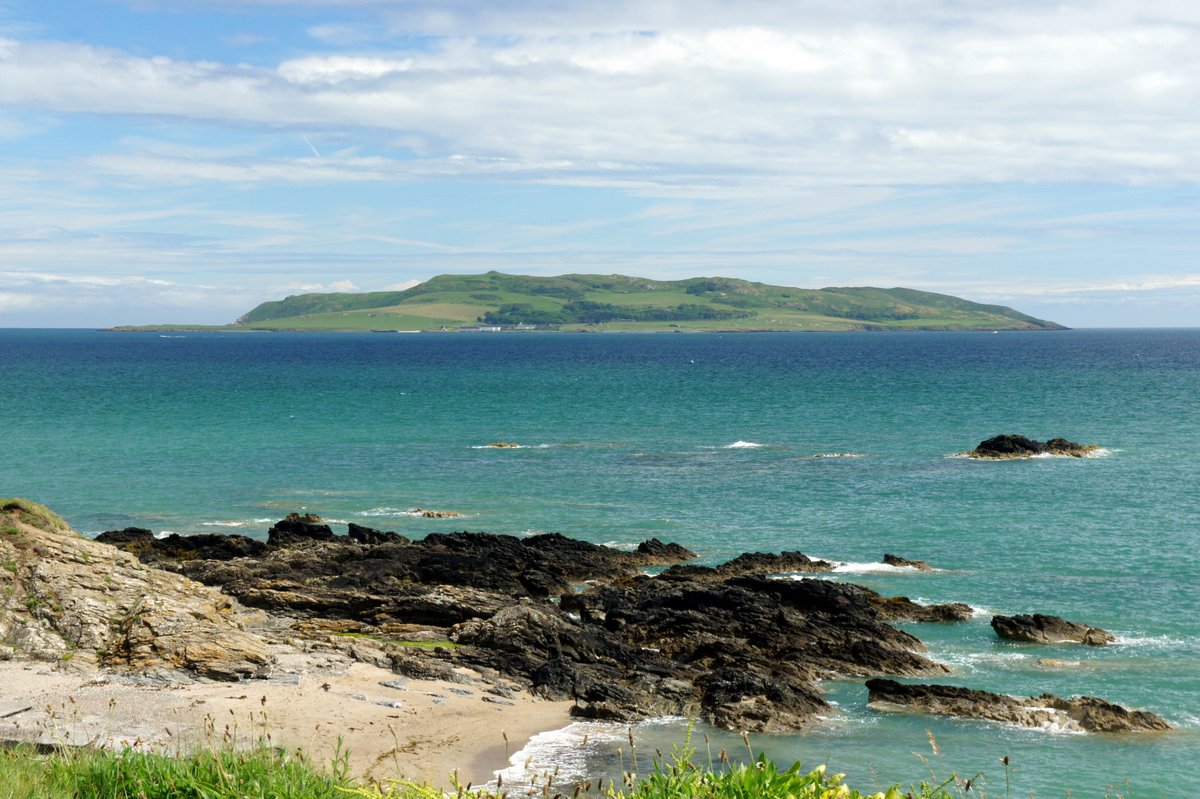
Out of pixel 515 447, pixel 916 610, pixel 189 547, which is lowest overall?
pixel 916 610

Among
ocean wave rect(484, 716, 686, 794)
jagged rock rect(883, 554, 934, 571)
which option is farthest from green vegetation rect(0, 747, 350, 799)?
jagged rock rect(883, 554, 934, 571)

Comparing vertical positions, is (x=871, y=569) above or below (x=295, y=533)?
below

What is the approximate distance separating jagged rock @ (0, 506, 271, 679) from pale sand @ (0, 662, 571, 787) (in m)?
0.84

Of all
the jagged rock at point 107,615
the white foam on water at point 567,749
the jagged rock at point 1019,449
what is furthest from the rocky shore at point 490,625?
the jagged rock at point 1019,449

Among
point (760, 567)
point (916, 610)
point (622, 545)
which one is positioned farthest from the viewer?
point (622, 545)

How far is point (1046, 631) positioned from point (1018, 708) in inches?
249

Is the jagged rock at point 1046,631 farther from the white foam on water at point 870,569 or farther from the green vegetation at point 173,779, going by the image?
the green vegetation at point 173,779

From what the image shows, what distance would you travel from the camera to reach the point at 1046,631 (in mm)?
27969

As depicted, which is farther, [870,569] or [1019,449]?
[1019,449]

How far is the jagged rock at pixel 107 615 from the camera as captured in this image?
2094 cm

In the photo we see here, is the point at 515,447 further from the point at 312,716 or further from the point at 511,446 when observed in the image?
the point at 312,716

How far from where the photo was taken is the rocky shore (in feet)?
71.1

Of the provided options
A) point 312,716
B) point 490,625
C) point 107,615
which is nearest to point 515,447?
point 490,625

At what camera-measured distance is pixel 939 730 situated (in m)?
21.7
